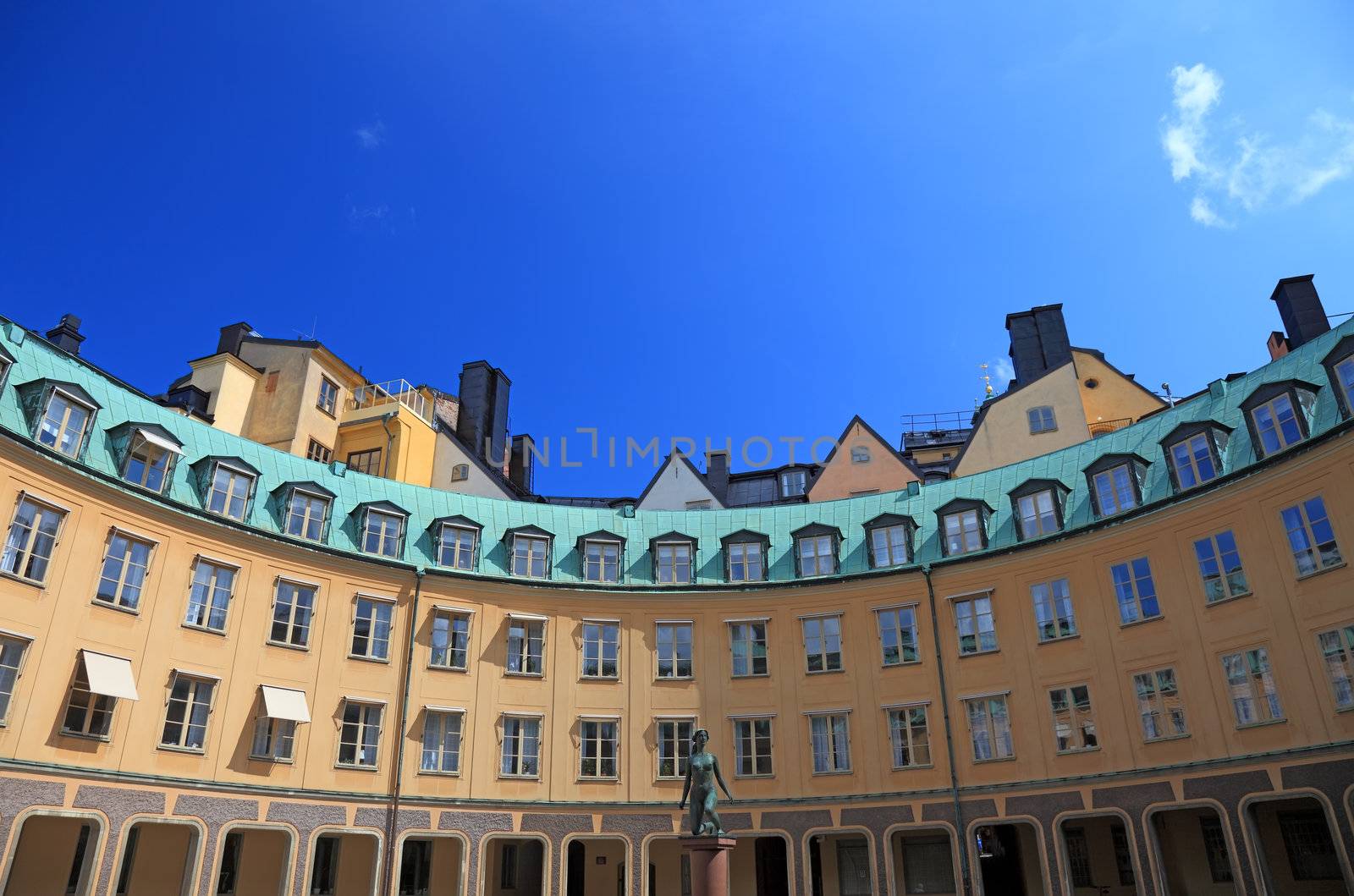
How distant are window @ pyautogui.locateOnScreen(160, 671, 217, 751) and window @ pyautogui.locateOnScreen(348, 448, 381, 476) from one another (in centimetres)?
1798

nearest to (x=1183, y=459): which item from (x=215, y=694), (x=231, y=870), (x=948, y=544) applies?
(x=948, y=544)

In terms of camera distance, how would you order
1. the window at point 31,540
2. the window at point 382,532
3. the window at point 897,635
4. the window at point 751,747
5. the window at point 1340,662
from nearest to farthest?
the window at point 1340,662
the window at point 31,540
the window at point 751,747
the window at point 382,532
the window at point 897,635

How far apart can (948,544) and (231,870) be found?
28.0 m

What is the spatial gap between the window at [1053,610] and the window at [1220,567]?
460 cm

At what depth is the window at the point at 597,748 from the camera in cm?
3794

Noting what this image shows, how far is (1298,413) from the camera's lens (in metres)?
30.8

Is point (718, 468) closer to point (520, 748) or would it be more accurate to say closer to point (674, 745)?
point (674, 745)

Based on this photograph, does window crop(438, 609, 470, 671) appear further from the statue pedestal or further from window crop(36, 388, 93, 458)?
the statue pedestal

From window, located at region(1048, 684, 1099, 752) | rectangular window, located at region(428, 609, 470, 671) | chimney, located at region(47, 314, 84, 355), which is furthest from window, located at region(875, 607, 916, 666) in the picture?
chimney, located at region(47, 314, 84, 355)

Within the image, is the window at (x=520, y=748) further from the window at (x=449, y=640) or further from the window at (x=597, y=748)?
the window at (x=449, y=640)

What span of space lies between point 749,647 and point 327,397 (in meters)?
25.0

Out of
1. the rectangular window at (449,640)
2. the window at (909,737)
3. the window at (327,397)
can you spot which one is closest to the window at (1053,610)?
the window at (909,737)

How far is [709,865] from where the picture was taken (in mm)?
25469

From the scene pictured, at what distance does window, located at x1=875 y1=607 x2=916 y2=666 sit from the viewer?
38375 millimetres
